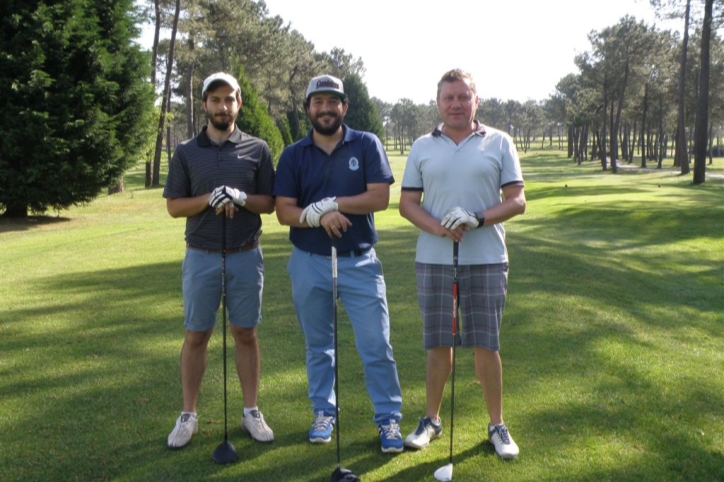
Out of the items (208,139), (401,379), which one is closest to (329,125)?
(208,139)

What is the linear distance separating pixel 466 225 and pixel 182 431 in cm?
219

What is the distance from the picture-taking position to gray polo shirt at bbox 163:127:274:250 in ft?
14.6

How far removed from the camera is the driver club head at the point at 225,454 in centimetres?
418

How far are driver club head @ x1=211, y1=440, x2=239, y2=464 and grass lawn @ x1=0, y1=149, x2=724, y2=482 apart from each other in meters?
0.07

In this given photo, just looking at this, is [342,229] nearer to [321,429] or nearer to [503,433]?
[321,429]

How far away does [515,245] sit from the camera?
45.3 feet

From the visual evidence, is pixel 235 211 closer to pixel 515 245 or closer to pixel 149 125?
pixel 515 245

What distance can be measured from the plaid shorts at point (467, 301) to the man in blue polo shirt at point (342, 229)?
0.29 m

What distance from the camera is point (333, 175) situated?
4.43 meters

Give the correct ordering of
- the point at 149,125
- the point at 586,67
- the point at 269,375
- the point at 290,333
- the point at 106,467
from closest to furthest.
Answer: the point at 106,467, the point at 269,375, the point at 290,333, the point at 149,125, the point at 586,67

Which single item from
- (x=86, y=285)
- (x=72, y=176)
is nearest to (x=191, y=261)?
(x=86, y=285)

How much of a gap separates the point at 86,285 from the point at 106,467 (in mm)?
6647

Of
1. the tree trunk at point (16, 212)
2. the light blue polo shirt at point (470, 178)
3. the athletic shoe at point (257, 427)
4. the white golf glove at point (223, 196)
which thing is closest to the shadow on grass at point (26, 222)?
the tree trunk at point (16, 212)

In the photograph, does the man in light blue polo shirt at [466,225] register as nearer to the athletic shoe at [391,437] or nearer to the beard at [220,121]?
the athletic shoe at [391,437]
